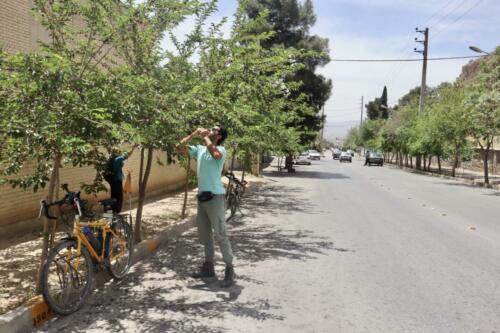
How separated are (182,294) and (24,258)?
2.53 m

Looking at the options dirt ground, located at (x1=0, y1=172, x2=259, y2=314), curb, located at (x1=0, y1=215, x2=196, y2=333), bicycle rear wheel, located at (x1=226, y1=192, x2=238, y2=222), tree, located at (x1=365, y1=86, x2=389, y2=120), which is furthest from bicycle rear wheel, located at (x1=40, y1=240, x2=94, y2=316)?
tree, located at (x1=365, y1=86, x2=389, y2=120)

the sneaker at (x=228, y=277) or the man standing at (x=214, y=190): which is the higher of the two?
the man standing at (x=214, y=190)

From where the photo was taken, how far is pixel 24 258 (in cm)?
669

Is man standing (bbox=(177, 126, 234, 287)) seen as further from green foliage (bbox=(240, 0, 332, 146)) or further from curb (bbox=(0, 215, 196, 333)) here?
green foliage (bbox=(240, 0, 332, 146))

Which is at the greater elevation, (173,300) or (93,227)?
(93,227)

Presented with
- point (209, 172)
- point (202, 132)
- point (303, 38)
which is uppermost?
point (303, 38)

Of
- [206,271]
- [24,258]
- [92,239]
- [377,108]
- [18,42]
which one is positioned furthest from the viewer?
[377,108]

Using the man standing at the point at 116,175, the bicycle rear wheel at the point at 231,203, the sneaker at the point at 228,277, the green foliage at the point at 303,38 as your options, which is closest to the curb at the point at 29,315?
the sneaker at the point at 228,277

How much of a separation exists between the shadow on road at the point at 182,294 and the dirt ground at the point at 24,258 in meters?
0.61

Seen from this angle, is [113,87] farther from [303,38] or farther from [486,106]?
[303,38]

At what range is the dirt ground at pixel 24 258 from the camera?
5.04 metres

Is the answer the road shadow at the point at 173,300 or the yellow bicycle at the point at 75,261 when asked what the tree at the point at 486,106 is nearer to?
the road shadow at the point at 173,300

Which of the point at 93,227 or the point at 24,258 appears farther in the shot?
the point at 24,258

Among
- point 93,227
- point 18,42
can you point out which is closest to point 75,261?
point 93,227
